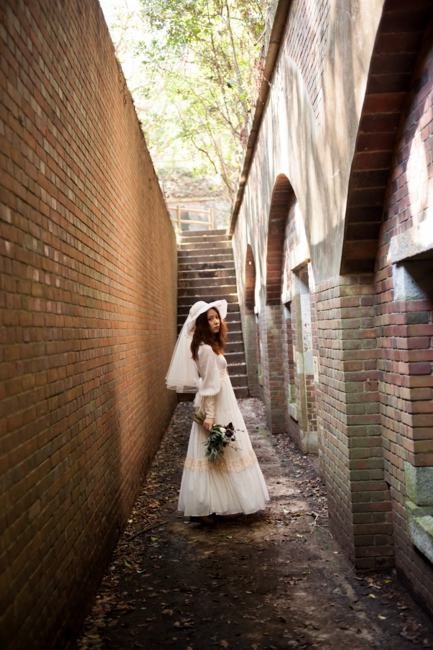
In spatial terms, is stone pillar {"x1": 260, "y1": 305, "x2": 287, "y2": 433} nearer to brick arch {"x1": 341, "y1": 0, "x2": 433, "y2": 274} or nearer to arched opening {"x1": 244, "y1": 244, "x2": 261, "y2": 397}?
arched opening {"x1": 244, "y1": 244, "x2": 261, "y2": 397}

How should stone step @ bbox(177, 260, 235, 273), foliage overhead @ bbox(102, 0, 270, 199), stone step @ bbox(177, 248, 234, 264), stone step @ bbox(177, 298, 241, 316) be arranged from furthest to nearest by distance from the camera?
stone step @ bbox(177, 248, 234, 264)
stone step @ bbox(177, 260, 235, 273)
stone step @ bbox(177, 298, 241, 316)
foliage overhead @ bbox(102, 0, 270, 199)

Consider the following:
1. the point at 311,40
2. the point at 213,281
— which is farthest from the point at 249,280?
the point at 311,40

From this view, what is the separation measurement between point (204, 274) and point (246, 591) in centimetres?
1386

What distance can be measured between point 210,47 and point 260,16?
2.62 metres

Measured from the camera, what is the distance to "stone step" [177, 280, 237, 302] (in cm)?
1658

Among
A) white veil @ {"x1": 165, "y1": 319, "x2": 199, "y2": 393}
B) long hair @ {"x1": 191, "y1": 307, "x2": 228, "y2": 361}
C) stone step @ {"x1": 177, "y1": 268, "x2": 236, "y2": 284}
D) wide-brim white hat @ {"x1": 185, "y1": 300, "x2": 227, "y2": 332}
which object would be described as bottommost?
white veil @ {"x1": 165, "y1": 319, "x2": 199, "y2": 393}

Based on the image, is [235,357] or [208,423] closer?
[208,423]

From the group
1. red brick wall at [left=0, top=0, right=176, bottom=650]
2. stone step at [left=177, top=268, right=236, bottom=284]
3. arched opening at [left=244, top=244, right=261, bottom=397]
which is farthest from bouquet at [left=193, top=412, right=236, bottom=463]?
stone step at [left=177, top=268, right=236, bottom=284]

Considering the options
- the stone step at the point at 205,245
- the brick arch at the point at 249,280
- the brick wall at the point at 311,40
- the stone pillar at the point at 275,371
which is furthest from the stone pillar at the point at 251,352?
the brick wall at the point at 311,40

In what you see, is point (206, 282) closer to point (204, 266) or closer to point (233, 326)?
point (204, 266)

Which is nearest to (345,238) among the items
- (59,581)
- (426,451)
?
(426,451)

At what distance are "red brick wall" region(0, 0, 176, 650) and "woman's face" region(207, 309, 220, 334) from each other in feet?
2.87

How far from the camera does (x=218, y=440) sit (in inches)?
208

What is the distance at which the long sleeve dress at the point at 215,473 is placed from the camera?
17.4 ft
